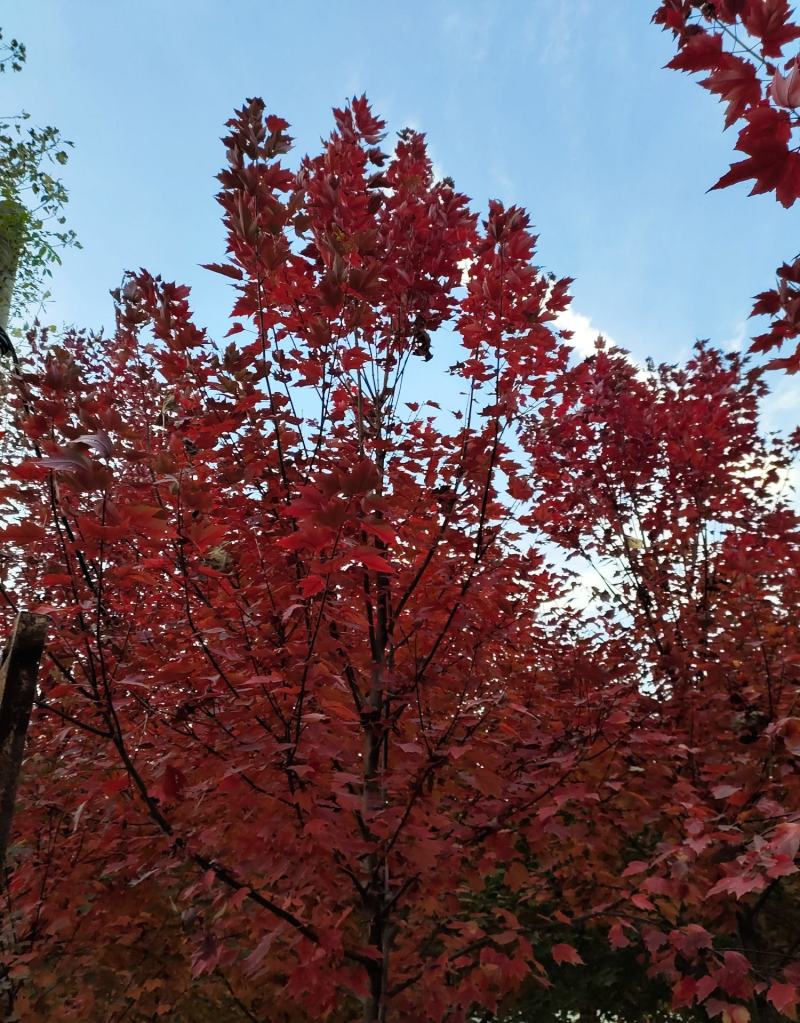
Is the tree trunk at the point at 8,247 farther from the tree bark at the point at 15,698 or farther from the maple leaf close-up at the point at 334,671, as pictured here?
the tree bark at the point at 15,698

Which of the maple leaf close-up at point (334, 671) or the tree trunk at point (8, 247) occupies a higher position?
the tree trunk at point (8, 247)

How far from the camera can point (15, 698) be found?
70.0 inches

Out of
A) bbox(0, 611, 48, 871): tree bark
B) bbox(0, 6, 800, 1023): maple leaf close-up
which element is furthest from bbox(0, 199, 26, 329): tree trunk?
bbox(0, 611, 48, 871): tree bark

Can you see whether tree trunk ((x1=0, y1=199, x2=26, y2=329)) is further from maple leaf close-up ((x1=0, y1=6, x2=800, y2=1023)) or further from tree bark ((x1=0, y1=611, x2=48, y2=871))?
tree bark ((x1=0, y1=611, x2=48, y2=871))

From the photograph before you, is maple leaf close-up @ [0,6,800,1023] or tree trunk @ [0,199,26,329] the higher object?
tree trunk @ [0,199,26,329]

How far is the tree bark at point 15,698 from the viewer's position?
1716mm

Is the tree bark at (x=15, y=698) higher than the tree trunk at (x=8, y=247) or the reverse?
the reverse

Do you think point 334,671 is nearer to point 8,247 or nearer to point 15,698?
point 15,698

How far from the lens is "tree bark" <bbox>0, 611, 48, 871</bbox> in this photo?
1716 millimetres

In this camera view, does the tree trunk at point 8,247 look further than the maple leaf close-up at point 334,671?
Yes

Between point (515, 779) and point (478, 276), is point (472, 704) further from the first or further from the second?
point (478, 276)

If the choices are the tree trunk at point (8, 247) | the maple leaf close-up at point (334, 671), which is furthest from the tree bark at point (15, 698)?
the tree trunk at point (8, 247)

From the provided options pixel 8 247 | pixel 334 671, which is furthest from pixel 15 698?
pixel 8 247

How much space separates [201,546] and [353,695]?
5.34 feet
